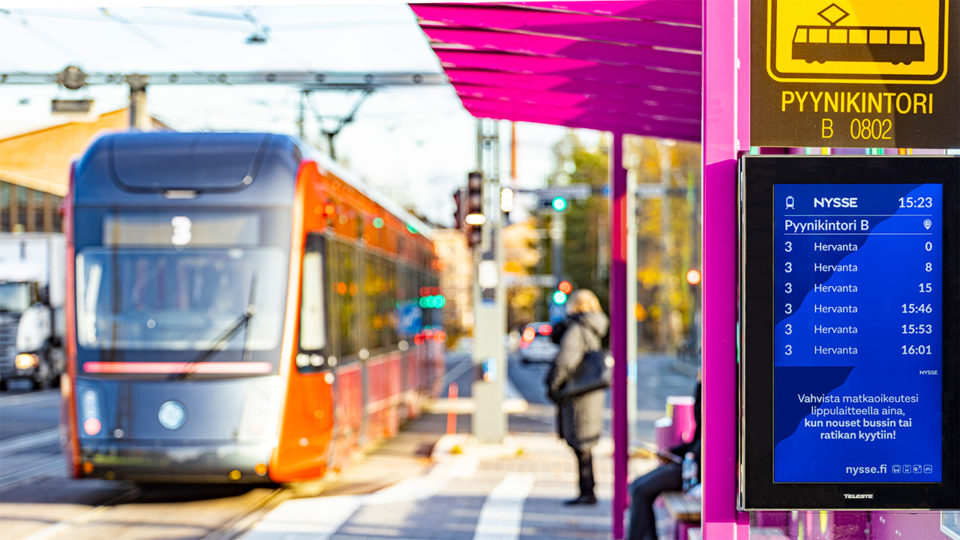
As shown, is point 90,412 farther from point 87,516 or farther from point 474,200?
point 474,200

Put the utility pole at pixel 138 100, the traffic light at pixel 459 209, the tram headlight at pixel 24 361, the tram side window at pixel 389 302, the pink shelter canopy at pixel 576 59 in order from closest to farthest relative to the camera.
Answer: the pink shelter canopy at pixel 576 59 < the tram side window at pixel 389 302 < the traffic light at pixel 459 209 < the utility pole at pixel 138 100 < the tram headlight at pixel 24 361

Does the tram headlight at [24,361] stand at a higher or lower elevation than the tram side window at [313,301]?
lower

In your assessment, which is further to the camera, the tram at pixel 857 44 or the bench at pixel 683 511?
the bench at pixel 683 511

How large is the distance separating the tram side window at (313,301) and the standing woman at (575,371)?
2.10m

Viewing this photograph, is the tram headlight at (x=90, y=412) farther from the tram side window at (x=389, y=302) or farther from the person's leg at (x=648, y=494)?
the tram side window at (x=389, y=302)

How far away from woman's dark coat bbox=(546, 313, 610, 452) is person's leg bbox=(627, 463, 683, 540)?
224cm

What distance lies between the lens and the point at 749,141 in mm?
4188

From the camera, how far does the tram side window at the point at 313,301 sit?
11.3 m

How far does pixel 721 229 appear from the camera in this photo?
418cm

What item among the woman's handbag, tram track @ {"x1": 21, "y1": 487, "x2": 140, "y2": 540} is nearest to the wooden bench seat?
the woman's handbag

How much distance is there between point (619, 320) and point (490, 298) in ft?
29.3

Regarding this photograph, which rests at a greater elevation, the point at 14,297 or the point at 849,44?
the point at 849,44

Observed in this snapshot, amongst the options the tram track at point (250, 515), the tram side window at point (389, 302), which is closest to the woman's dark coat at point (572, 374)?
the tram track at point (250, 515)

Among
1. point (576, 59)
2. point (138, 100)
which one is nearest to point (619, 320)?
point (576, 59)
